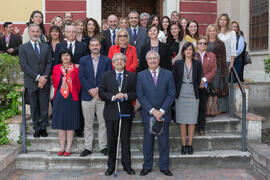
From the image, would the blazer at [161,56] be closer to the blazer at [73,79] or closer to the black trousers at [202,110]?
the black trousers at [202,110]

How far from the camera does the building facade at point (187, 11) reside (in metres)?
9.44

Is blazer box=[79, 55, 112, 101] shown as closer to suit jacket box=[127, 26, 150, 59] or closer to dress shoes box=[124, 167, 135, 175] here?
suit jacket box=[127, 26, 150, 59]

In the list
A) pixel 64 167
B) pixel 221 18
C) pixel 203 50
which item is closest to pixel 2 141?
pixel 64 167

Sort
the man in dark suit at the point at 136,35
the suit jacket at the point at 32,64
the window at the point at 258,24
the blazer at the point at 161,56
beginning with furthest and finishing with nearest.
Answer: the window at the point at 258,24, the man in dark suit at the point at 136,35, the blazer at the point at 161,56, the suit jacket at the point at 32,64

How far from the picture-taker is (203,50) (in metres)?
5.60

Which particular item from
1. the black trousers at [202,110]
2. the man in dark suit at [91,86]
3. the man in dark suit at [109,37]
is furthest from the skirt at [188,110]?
the man in dark suit at [109,37]

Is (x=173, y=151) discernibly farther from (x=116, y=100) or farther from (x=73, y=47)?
(x=73, y=47)

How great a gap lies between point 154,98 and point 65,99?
142cm

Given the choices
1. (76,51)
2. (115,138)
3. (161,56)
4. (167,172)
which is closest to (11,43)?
(76,51)

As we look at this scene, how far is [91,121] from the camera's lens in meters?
5.03

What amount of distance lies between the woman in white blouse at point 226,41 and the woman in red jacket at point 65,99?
2.79m

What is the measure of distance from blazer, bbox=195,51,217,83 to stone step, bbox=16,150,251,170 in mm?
1333

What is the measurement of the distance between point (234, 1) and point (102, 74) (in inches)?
322

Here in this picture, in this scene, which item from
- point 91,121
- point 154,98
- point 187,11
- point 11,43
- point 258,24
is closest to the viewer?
point 154,98
